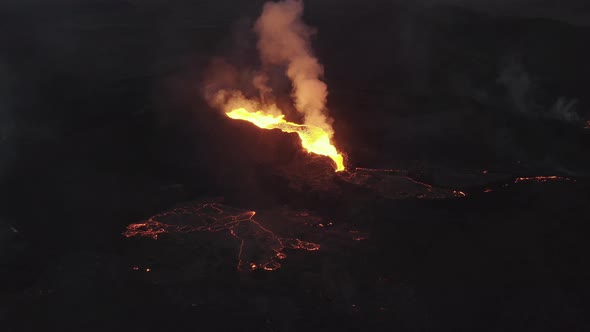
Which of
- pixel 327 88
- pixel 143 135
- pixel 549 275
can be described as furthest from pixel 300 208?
pixel 327 88

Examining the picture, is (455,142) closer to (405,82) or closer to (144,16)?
(405,82)

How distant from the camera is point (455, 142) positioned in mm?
27078

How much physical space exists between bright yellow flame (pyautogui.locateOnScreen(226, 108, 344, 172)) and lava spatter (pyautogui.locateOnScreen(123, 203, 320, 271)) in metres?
6.23

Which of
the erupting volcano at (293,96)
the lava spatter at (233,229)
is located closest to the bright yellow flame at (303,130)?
the erupting volcano at (293,96)

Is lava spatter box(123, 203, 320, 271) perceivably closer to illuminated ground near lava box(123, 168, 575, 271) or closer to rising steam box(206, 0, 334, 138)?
illuminated ground near lava box(123, 168, 575, 271)

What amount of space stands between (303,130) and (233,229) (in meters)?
9.82

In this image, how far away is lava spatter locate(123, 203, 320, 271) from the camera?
18.0 meters

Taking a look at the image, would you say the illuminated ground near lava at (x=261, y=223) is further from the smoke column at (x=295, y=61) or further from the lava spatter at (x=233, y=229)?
the smoke column at (x=295, y=61)

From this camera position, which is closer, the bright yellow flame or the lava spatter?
the lava spatter

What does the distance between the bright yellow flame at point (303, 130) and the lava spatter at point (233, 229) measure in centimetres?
623

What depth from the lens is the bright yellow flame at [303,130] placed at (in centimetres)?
2555

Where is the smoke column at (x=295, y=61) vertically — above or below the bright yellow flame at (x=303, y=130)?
above

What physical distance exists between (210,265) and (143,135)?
1298cm

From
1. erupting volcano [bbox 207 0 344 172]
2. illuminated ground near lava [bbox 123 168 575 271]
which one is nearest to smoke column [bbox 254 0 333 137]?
erupting volcano [bbox 207 0 344 172]
